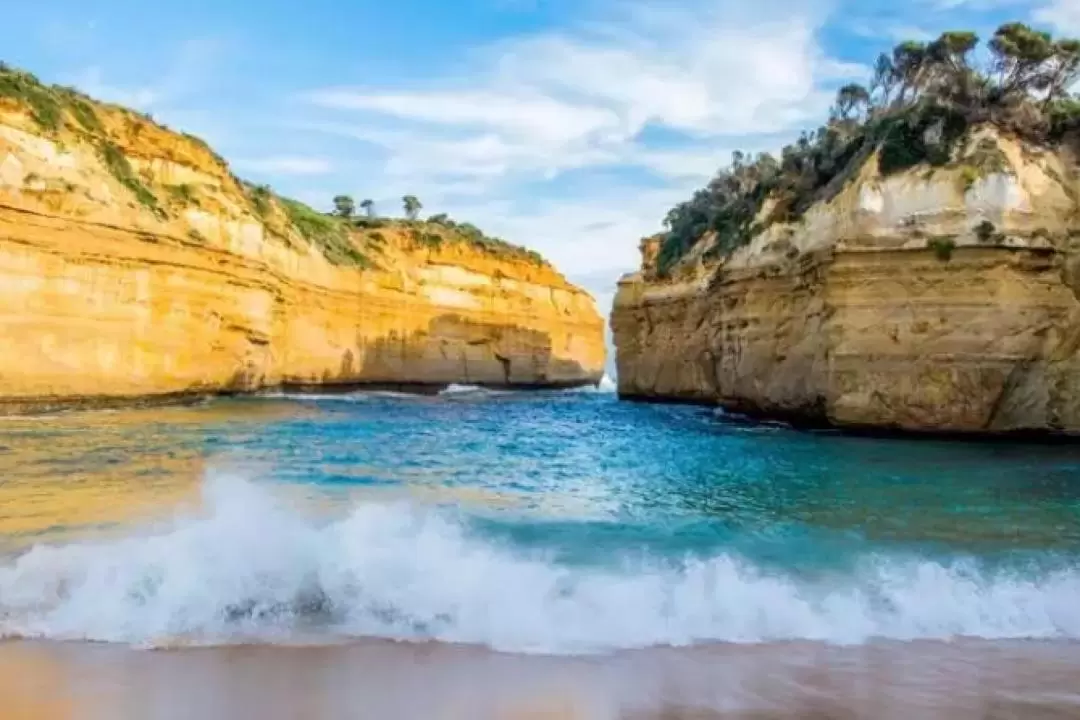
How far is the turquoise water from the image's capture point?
20.6ft

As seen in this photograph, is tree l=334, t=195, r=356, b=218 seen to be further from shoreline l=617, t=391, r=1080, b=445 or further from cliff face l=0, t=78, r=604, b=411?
shoreline l=617, t=391, r=1080, b=445

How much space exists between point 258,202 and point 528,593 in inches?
1271

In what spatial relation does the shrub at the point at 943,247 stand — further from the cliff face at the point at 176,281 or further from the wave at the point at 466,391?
the wave at the point at 466,391

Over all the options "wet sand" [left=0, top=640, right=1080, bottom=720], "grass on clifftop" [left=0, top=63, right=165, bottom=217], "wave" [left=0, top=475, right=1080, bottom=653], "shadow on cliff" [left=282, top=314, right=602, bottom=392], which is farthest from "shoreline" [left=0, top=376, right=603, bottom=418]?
"wet sand" [left=0, top=640, right=1080, bottom=720]

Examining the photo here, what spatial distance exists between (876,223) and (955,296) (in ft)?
7.34

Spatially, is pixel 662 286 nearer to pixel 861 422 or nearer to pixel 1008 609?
pixel 861 422

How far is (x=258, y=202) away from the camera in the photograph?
35906 mm

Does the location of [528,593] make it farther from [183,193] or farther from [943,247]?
[183,193]

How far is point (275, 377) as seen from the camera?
34.8 metres

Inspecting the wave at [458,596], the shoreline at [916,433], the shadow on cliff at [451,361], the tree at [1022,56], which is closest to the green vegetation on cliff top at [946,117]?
the tree at [1022,56]

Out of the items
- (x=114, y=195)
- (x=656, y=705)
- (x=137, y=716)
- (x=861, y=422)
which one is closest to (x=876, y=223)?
(x=861, y=422)

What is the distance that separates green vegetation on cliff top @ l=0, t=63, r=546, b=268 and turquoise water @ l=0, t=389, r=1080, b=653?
480 inches

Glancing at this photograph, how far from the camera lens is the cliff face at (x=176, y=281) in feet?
69.6

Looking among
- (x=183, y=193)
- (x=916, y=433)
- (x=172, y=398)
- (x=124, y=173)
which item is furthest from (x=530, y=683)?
(x=183, y=193)
